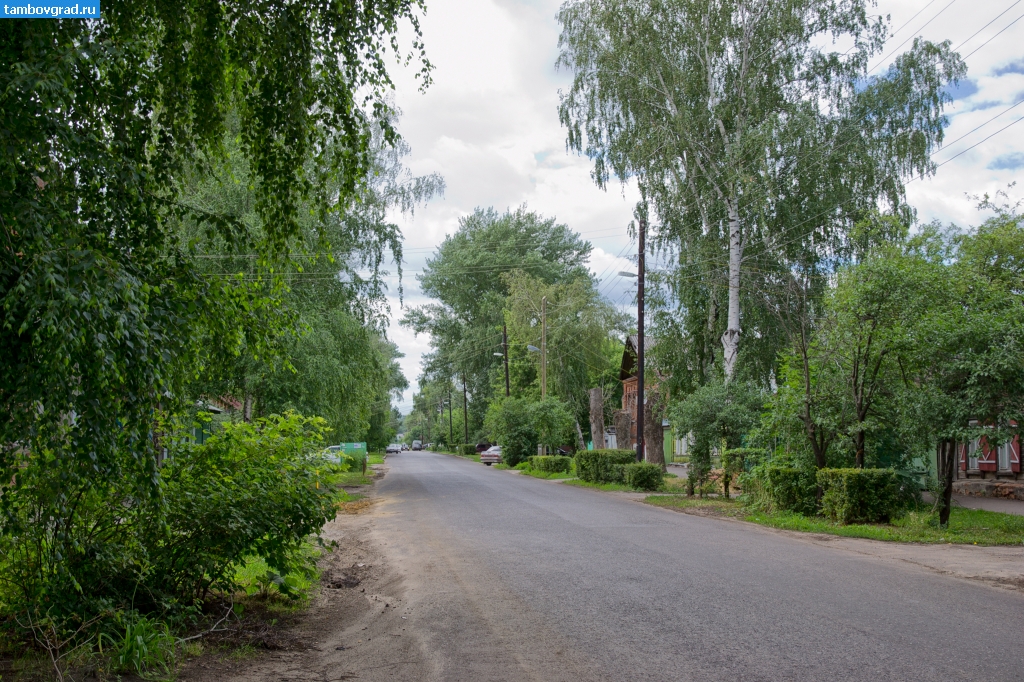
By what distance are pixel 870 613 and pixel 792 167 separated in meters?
18.6

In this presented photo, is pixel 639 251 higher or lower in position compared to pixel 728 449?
higher

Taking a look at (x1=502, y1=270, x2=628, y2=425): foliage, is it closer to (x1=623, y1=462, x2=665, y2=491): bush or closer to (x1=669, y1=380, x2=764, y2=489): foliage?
(x1=623, y1=462, x2=665, y2=491): bush

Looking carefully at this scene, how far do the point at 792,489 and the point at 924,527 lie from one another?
11.4ft

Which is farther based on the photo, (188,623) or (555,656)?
(188,623)

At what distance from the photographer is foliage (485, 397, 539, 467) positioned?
1736 inches

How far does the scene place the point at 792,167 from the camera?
2298cm

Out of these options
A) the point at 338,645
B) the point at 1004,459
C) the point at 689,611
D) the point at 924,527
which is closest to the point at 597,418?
the point at 1004,459

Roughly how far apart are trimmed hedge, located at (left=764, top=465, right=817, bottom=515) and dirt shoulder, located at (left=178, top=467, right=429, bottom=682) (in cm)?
1005

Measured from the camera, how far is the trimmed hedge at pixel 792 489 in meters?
16.3

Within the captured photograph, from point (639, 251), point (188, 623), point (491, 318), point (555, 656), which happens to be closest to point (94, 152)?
point (188, 623)

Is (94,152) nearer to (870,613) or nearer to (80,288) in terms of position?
(80,288)

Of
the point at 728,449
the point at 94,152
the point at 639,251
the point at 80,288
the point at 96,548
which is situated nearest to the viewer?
the point at 80,288

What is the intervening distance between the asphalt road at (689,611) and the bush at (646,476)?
12.1 m

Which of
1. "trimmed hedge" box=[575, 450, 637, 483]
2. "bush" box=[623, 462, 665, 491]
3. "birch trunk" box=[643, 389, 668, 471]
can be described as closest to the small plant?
"bush" box=[623, 462, 665, 491]
